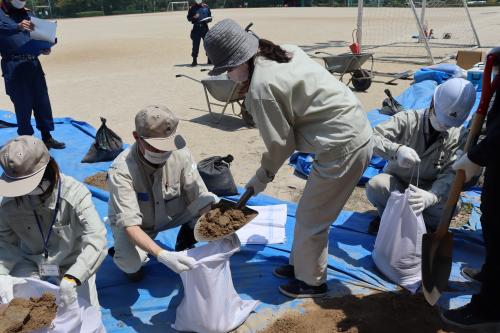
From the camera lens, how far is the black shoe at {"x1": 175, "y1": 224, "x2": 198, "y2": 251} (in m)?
2.95

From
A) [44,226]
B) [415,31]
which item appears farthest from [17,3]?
[415,31]

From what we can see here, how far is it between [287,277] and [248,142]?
9.95 feet

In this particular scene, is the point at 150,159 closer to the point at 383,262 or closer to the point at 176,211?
the point at 176,211

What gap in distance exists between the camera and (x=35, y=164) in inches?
81.1

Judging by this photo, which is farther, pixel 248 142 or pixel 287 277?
pixel 248 142

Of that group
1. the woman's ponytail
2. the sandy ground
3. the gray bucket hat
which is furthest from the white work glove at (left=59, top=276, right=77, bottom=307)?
the sandy ground

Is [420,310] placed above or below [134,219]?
below

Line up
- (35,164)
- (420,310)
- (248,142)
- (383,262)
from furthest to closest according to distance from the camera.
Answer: (248,142)
(383,262)
(420,310)
(35,164)

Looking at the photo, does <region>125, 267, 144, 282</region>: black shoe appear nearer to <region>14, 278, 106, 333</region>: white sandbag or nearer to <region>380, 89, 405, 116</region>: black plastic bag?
<region>14, 278, 106, 333</region>: white sandbag

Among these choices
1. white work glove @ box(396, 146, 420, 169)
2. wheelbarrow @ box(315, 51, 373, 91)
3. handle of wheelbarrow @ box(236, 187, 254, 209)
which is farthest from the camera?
wheelbarrow @ box(315, 51, 373, 91)

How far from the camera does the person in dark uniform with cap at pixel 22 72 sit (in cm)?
481

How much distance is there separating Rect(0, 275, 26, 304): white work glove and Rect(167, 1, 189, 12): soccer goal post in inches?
1811

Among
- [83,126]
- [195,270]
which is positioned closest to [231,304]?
[195,270]

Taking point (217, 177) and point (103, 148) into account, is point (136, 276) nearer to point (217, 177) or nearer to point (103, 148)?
point (217, 177)
